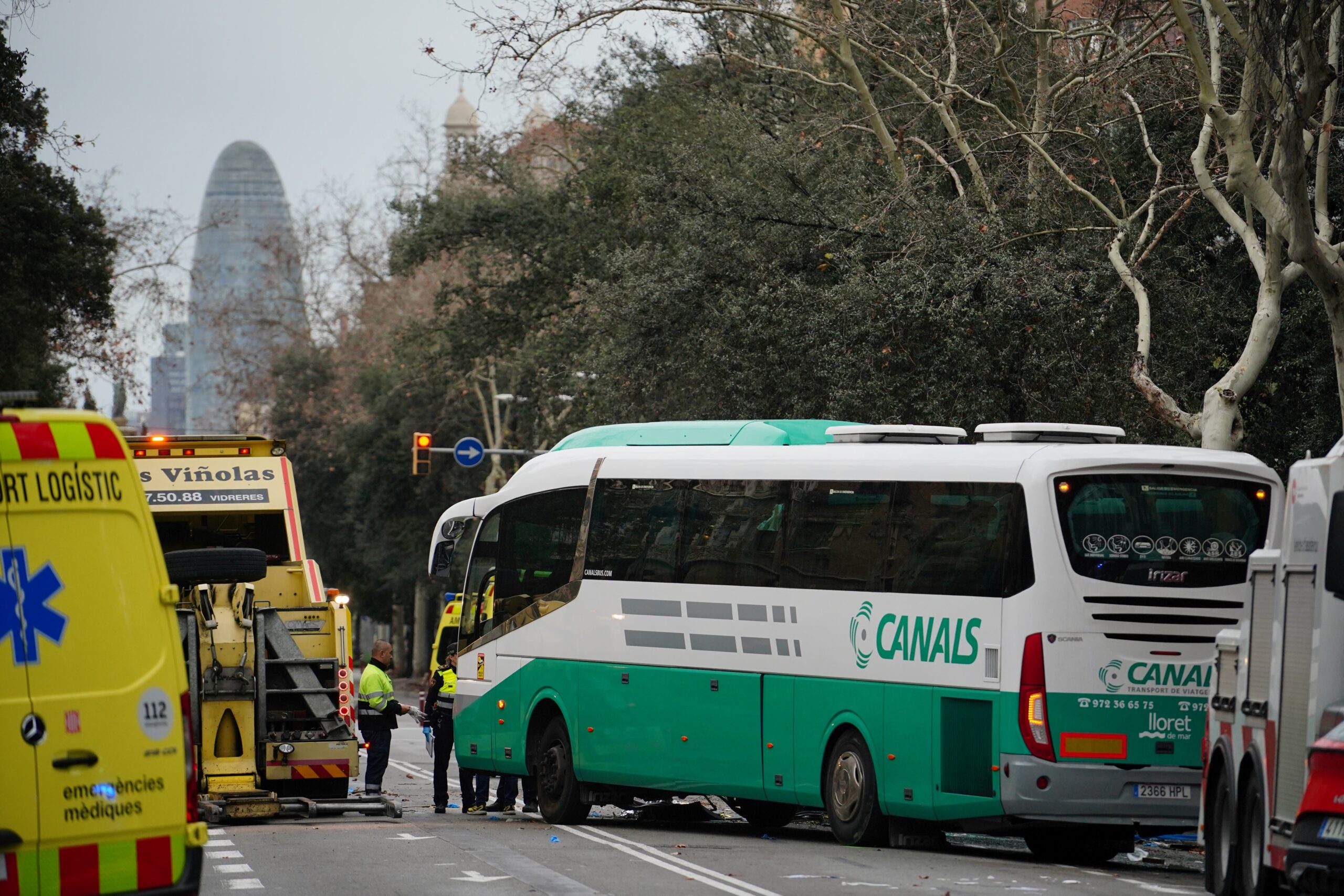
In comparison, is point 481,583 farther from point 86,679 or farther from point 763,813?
point 86,679

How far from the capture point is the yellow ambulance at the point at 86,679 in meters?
7.23

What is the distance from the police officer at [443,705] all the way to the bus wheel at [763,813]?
128 inches

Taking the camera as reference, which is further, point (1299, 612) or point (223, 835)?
point (223, 835)

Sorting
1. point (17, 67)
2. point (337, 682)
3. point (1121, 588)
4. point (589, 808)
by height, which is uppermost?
point (17, 67)

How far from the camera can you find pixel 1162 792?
43.5ft

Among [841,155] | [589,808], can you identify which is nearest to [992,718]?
[589,808]

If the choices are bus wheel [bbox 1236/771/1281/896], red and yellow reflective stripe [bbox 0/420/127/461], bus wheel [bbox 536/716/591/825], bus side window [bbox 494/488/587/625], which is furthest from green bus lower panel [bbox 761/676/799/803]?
red and yellow reflective stripe [bbox 0/420/127/461]

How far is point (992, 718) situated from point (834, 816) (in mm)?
1965

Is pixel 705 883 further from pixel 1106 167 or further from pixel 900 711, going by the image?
pixel 1106 167

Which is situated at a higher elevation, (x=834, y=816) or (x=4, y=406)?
(x=4, y=406)

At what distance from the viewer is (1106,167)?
77.4 ft

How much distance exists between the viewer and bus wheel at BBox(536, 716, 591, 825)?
1731cm

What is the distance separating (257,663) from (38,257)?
60.7 feet

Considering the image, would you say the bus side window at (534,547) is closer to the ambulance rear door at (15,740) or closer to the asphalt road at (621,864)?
the asphalt road at (621,864)
